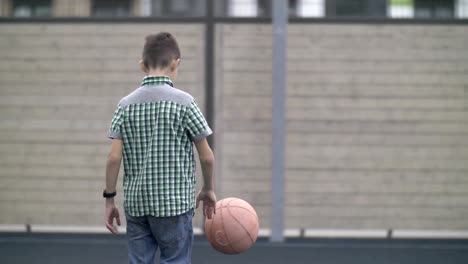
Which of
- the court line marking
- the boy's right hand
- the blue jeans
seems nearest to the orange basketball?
the boy's right hand

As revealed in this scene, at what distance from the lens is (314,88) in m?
9.73

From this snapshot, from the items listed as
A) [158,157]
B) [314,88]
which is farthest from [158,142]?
[314,88]

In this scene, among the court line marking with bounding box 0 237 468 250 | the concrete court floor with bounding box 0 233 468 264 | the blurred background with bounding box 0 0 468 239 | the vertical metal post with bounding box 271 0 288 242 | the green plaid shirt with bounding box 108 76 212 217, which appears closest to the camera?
the green plaid shirt with bounding box 108 76 212 217

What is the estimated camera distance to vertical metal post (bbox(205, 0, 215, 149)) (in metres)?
9.73

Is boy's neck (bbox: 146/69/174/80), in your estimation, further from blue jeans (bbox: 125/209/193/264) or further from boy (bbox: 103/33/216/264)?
blue jeans (bbox: 125/209/193/264)

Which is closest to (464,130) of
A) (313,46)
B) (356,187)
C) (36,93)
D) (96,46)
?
(356,187)

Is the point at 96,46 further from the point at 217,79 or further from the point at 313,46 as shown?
the point at 313,46

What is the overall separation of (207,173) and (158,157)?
297 mm

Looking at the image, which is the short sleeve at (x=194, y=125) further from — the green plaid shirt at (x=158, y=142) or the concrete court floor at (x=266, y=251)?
the concrete court floor at (x=266, y=251)

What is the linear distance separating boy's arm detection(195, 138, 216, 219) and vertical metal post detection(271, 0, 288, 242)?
5.10 meters

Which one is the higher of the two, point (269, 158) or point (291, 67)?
point (291, 67)

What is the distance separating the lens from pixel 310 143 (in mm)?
9766

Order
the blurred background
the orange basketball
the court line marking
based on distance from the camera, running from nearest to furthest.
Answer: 1. the orange basketball
2. the court line marking
3. the blurred background

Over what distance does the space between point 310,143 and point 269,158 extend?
1.86 feet
